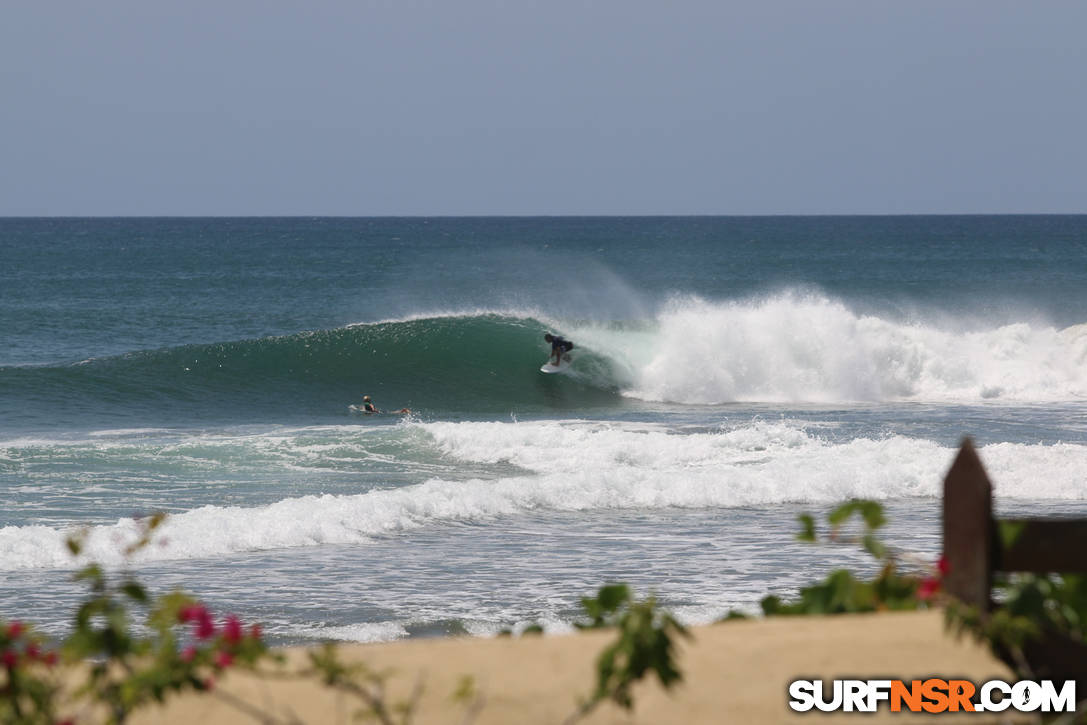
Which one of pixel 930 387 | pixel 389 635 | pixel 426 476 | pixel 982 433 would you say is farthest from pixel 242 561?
pixel 930 387

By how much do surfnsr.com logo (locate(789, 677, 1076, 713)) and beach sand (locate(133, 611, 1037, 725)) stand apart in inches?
1.0

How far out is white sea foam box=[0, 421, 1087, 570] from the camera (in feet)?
39.0

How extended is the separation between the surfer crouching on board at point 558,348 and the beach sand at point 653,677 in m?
25.2

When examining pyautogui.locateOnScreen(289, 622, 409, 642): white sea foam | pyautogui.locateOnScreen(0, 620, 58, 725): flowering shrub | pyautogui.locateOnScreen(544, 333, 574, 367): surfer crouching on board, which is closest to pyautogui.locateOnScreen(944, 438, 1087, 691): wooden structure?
pyautogui.locateOnScreen(0, 620, 58, 725): flowering shrub

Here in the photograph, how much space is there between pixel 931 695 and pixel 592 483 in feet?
38.1

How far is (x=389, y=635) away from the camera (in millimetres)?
8695

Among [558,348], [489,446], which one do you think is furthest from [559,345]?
[489,446]

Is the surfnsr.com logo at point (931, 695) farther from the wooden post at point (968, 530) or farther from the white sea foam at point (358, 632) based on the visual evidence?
the white sea foam at point (358, 632)

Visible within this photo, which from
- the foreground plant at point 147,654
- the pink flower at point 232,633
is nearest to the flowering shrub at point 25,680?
the foreground plant at point 147,654

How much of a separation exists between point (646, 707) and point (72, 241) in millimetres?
115690

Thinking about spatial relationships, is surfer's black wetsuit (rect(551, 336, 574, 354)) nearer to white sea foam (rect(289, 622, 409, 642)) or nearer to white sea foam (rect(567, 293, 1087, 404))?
white sea foam (rect(567, 293, 1087, 404))

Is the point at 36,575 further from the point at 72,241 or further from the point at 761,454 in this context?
the point at 72,241

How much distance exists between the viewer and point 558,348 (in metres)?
28.8

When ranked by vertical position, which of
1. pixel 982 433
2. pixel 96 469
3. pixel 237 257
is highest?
pixel 237 257
